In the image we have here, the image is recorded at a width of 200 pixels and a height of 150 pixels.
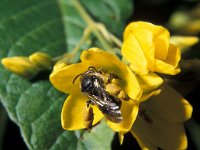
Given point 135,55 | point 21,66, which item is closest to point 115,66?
point 135,55

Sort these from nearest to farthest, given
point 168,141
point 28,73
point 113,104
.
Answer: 1. point 113,104
2. point 168,141
3. point 28,73

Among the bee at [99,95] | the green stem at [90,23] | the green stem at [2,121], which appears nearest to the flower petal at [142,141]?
the bee at [99,95]

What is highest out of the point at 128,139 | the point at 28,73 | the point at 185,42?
the point at 28,73

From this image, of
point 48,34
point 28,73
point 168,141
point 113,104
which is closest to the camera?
point 113,104

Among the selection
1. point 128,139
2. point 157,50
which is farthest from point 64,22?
point 157,50

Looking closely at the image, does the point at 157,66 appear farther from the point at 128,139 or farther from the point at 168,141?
the point at 128,139

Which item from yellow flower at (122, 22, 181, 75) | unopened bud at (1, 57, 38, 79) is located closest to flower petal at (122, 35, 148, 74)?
yellow flower at (122, 22, 181, 75)
